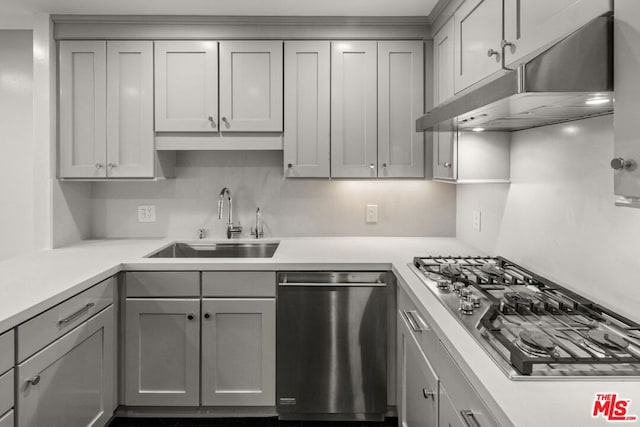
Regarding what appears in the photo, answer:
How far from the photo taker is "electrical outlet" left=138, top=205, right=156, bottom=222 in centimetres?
317

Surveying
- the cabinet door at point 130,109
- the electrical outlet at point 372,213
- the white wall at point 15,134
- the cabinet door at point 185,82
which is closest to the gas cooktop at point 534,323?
the electrical outlet at point 372,213

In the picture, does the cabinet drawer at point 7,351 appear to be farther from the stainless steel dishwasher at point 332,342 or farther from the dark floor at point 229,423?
the stainless steel dishwasher at point 332,342

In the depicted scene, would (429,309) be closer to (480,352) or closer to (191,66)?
(480,352)

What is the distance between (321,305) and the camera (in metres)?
2.44

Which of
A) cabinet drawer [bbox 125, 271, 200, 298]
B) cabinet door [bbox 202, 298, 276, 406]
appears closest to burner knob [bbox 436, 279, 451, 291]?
cabinet door [bbox 202, 298, 276, 406]

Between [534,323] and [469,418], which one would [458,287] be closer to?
[534,323]

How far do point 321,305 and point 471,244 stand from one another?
1.06 meters

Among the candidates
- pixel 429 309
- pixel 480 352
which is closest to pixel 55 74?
pixel 429 309

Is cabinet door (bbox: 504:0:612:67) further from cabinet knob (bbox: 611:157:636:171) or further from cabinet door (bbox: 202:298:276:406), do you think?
cabinet door (bbox: 202:298:276:406)

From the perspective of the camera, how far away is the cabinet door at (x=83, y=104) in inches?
111

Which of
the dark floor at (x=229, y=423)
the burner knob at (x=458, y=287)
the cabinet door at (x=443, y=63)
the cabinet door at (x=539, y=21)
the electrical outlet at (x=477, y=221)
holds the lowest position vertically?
the dark floor at (x=229, y=423)

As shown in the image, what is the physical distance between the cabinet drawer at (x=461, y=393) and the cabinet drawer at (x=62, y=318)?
1.39 m

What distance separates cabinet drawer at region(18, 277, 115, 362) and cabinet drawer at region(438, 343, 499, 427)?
1395mm
